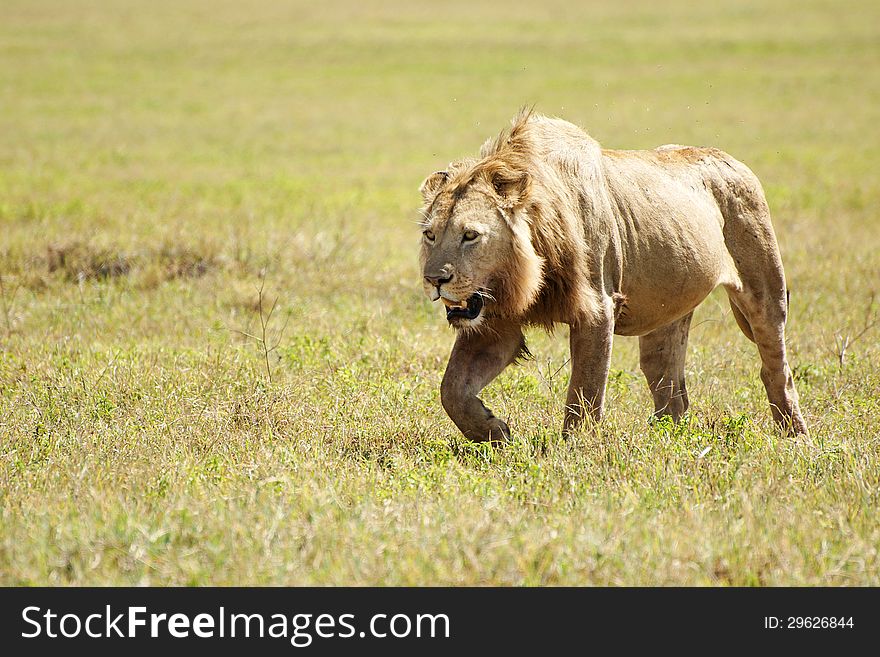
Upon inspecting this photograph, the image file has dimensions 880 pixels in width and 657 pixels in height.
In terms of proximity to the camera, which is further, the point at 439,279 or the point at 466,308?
the point at 466,308

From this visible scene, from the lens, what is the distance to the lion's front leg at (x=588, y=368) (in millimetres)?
6090

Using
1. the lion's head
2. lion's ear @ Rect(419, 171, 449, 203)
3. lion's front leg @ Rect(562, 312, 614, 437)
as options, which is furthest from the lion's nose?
lion's front leg @ Rect(562, 312, 614, 437)

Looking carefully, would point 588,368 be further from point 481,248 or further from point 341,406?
point 341,406

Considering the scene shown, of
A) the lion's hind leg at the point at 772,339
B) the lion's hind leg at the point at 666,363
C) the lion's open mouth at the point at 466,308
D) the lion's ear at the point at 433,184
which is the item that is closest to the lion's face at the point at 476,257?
the lion's open mouth at the point at 466,308

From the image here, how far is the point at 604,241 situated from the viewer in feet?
20.4

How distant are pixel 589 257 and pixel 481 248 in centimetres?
78

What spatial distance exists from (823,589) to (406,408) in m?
3.22

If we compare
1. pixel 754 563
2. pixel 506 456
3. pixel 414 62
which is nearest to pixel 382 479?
pixel 506 456

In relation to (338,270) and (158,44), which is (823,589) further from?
(158,44)

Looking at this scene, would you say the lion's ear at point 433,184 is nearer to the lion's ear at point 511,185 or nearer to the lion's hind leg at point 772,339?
the lion's ear at point 511,185

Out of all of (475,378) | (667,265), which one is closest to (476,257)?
(475,378)

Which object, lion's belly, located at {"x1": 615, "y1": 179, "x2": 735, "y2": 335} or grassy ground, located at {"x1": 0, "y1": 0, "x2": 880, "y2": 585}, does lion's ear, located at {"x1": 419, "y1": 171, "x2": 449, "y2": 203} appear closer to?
lion's belly, located at {"x1": 615, "y1": 179, "x2": 735, "y2": 335}

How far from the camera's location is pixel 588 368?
6160 mm

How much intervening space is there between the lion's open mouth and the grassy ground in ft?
2.70
